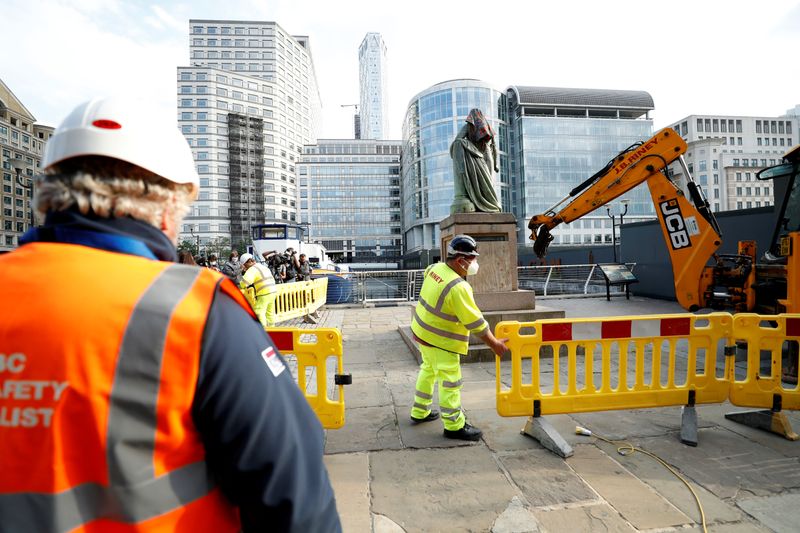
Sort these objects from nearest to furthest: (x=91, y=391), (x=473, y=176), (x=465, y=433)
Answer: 1. (x=91, y=391)
2. (x=465, y=433)
3. (x=473, y=176)

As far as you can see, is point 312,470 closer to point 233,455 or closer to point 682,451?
point 233,455

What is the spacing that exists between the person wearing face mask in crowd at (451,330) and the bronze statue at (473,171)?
3.97 m

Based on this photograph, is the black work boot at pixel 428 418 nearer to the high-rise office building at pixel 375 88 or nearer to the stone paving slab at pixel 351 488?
the stone paving slab at pixel 351 488

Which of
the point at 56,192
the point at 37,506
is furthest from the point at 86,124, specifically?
the point at 37,506

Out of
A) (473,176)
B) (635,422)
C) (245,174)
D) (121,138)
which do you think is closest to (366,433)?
(635,422)

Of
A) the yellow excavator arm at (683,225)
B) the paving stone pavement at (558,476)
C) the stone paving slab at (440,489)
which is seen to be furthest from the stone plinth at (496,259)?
the stone paving slab at (440,489)

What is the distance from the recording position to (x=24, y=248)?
93 cm

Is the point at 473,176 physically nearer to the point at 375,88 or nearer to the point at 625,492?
the point at 625,492

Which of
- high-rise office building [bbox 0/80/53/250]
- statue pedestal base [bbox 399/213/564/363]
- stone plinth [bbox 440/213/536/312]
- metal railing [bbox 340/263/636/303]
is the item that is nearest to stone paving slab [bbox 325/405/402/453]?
statue pedestal base [bbox 399/213/564/363]

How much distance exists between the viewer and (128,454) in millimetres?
808

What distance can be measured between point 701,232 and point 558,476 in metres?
6.39

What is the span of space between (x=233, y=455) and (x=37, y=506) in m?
0.36

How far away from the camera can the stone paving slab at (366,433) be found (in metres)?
3.63

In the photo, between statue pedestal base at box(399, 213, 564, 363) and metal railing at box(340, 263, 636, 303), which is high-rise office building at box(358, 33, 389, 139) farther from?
statue pedestal base at box(399, 213, 564, 363)
